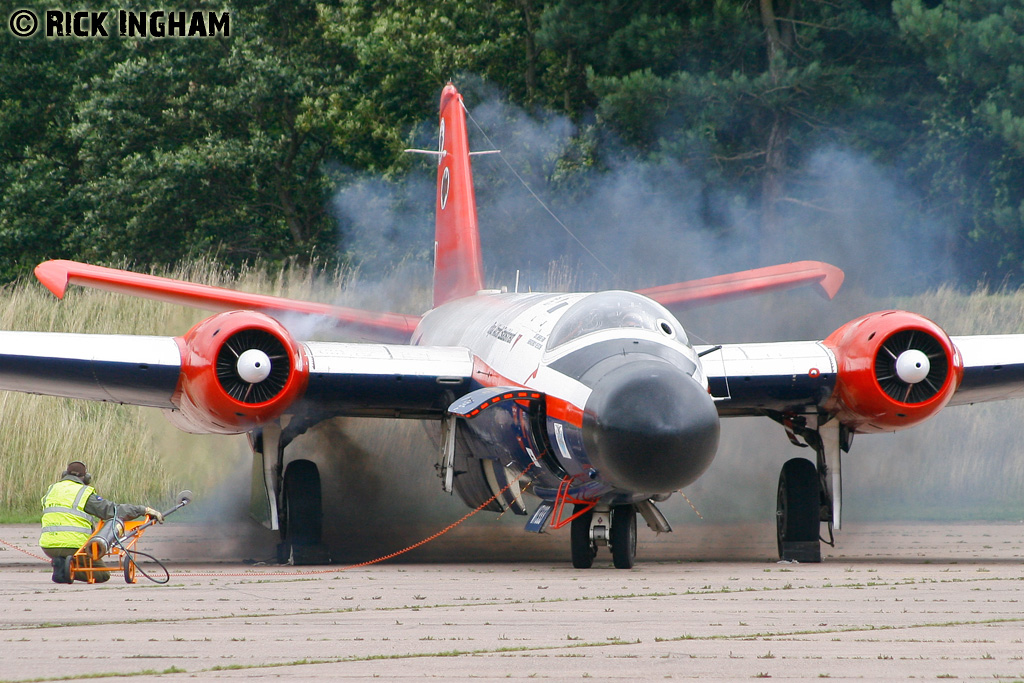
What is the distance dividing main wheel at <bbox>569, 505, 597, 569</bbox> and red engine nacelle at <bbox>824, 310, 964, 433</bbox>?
249 centimetres

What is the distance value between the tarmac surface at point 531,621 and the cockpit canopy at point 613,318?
1.76 m

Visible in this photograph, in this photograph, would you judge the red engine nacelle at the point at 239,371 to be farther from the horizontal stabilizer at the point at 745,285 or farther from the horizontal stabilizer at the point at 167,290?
the horizontal stabilizer at the point at 745,285

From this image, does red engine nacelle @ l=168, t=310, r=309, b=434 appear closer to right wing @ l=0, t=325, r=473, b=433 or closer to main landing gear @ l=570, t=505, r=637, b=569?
right wing @ l=0, t=325, r=473, b=433

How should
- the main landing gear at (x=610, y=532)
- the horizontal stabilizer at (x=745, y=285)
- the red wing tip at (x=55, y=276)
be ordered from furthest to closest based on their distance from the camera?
the horizontal stabilizer at (x=745, y=285) → the red wing tip at (x=55, y=276) → the main landing gear at (x=610, y=532)

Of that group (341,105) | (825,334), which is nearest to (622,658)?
(825,334)

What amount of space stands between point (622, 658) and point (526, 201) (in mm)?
21312

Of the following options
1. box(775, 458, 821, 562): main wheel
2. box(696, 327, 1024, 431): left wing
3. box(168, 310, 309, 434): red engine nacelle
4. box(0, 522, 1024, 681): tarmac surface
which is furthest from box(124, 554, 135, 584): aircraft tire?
box(775, 458, 821, 562): main wheel

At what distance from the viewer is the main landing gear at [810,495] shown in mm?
11070

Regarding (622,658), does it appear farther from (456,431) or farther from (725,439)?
(725,439)

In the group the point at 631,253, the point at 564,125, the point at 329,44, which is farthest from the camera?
the point at 329,44

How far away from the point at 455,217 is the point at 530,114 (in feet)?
42.9

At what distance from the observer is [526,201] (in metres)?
26.6

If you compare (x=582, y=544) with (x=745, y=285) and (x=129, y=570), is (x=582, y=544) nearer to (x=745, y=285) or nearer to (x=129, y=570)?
(x=129, y=570)

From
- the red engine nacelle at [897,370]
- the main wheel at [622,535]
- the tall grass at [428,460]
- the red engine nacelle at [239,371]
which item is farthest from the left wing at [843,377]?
the tall grass at [428,460]
